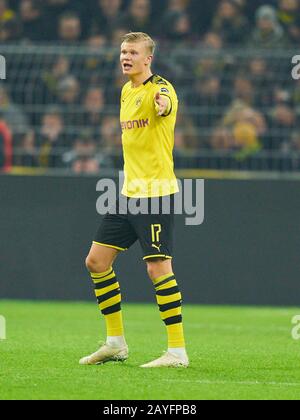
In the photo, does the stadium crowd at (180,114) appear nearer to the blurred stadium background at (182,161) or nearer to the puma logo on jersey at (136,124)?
the blurred stadium background at (182,161)

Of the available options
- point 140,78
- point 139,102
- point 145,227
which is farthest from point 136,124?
point 145,227

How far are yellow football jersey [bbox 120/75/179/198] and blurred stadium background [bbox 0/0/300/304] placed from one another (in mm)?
5994

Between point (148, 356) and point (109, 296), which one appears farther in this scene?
point (148, 356)

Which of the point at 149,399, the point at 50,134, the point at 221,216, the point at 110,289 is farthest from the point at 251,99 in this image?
the point at 149,399

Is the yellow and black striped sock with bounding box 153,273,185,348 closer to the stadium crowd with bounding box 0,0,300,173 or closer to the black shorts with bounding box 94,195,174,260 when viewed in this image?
the black shorts with bounding box 94,195,174,260

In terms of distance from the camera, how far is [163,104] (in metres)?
7.83

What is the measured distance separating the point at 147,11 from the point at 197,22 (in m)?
1.00

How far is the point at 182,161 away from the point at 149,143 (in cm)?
618

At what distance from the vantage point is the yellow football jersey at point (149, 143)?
8172 millimetres

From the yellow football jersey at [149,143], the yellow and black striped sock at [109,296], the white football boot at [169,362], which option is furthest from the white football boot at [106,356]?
the yellow football jersey at [149,143]

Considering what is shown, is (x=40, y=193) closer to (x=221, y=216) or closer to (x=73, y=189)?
(x=73, y=189)

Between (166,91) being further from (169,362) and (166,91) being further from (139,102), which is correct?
(169,362)

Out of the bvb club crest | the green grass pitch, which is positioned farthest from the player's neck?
the green grass pitch
